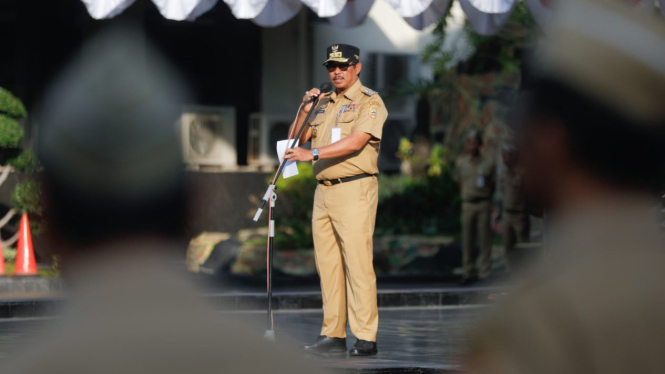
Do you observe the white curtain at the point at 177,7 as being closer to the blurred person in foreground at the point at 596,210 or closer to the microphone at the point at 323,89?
the microphone at the point at 323,89

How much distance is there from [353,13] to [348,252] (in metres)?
3.23

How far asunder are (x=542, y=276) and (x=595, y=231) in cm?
12

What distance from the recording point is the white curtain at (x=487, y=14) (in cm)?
968

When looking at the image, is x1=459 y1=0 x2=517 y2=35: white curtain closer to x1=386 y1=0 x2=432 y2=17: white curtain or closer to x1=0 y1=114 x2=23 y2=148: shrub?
x1=386 y1=0 x2=432 y2=17: white curtain

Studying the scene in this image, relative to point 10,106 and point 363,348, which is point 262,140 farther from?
point 363,348

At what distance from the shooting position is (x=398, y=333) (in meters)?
9.92

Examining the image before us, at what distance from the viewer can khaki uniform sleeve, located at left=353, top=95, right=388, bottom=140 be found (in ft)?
24.7

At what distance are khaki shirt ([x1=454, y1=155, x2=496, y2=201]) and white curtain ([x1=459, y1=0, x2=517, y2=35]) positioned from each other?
12.1 feet

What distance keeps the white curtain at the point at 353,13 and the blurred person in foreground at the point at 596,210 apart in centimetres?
831

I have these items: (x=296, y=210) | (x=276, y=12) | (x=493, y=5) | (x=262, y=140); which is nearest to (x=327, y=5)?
(x=276, y=12)

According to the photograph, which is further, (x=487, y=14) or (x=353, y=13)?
(x=353, y=13)

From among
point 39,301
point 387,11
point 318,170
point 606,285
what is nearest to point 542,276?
point 606,285

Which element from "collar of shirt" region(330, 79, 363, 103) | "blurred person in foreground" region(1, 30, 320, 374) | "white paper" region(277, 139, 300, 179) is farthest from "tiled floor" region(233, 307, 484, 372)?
"blurred person in foreground" region(1, 30, 320, 374)

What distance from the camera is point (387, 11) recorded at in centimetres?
2006
